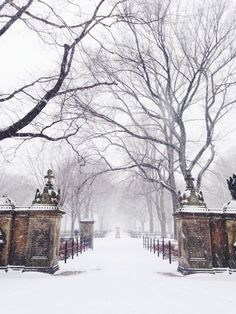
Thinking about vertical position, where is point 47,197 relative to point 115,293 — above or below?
above

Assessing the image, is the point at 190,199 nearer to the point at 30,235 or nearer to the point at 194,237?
the point at 194,237

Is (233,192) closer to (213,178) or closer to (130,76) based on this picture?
(130,76)

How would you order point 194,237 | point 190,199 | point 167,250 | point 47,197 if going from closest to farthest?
point 194,237 < point 47,197 < point 190,199 < point 167,250

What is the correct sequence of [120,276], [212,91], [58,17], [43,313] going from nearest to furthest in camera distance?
[43,313] → [58,17] → [120,276] → [212,91]

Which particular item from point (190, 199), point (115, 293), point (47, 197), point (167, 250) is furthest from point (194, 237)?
point (167, 250)

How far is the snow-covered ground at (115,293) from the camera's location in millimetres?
5781

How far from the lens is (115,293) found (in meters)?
7.21

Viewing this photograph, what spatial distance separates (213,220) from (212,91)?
8792mm

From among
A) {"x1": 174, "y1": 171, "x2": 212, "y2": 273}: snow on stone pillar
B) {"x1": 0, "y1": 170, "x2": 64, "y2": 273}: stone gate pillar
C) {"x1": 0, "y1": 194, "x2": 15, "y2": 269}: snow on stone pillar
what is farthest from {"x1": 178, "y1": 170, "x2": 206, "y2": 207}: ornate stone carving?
{"x1": 0, "y1": 194, "x2": 15, "y2": 269}: snow on stone pillar

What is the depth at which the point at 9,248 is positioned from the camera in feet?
35.6

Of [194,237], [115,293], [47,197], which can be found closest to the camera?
[115,293]

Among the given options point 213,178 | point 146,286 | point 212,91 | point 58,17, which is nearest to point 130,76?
point 212,91

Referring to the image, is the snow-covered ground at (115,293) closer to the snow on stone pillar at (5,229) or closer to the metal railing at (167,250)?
the snow on stone pillar at (5,229)

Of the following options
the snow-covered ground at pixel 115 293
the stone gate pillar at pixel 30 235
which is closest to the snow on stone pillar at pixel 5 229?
the stone gate pillar at pixel 30 235
